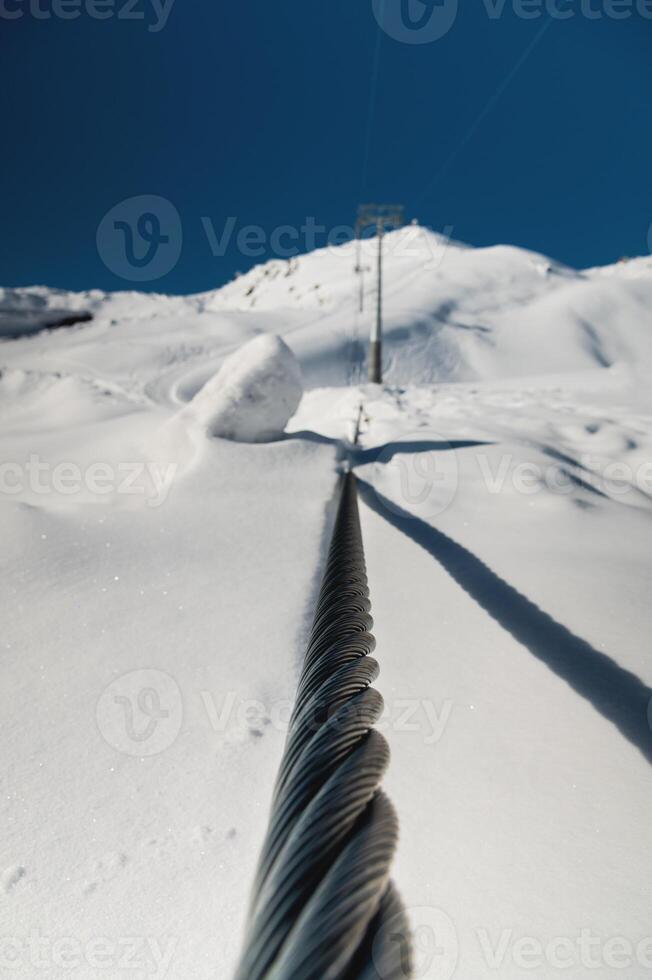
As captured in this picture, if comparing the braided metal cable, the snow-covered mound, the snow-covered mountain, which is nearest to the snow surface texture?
the snow-covered mound

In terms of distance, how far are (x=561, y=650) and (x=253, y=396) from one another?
261 centimetres

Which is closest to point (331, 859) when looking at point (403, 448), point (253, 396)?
point (253, 396)

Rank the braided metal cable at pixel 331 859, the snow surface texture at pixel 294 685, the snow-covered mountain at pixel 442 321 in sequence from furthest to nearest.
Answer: the snow-covered mountain at pixel 442 321, the snow surface texture at pixel 294 685, the braided metal cable at pixel 331 859

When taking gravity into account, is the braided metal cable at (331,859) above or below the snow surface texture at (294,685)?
above

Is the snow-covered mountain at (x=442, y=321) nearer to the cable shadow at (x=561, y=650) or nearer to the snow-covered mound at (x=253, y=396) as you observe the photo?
the snow-covered mound at (x=253, y=396)

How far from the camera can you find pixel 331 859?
0.41 meters

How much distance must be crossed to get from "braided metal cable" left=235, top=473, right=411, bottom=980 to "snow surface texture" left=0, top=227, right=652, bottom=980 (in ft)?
1.38

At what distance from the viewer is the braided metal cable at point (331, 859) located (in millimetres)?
355

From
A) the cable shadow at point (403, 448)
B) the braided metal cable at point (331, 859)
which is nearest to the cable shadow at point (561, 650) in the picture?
the braided metal cable at point (331, 859)

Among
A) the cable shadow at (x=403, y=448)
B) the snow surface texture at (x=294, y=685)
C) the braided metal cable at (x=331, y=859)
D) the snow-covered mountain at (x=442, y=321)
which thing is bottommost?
the snow surface texture at (x=294, y=685)

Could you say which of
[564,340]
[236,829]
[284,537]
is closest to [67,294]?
[564,340]

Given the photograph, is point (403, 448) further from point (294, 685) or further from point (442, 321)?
point (442, 321)

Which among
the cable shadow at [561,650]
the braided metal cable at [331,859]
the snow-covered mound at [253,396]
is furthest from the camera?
the snow-covered mound at [253,396]

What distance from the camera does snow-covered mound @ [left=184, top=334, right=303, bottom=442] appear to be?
350 cm
